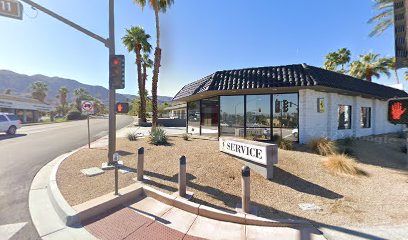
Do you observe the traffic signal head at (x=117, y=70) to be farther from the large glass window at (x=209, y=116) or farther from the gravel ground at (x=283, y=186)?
the large glass window at (x=209, y=116)

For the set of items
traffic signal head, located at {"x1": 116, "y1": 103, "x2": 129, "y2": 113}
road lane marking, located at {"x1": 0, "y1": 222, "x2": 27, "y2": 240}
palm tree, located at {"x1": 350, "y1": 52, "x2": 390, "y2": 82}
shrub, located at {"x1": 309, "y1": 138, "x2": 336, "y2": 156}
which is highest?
palm tree, located at {"x1": 350, "y1": 52, "x2": 390, "y2": 82}

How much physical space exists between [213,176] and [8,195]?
538 centimetres

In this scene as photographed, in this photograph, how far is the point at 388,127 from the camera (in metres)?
19.4

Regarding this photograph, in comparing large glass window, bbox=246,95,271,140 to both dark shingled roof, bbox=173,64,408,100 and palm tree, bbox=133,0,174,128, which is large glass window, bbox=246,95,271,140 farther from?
palm tree, bbox=133,0,174,128

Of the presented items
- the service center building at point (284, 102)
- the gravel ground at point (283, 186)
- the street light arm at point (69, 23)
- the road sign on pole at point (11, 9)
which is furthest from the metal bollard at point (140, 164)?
the service center building at point (284, 102)

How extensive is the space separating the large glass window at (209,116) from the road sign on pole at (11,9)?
32.5ft

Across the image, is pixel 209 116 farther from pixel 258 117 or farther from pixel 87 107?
pixel 87 107

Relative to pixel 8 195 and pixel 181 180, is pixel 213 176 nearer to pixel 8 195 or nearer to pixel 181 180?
pixel 181 180

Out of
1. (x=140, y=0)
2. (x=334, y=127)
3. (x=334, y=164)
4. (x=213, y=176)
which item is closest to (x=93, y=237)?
(x=213, y=176)

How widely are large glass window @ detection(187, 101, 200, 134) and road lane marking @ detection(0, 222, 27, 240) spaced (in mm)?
12672

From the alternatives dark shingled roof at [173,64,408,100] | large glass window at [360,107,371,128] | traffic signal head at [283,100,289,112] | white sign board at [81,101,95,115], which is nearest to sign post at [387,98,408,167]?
dark shingled roof at [173,64,408,100]

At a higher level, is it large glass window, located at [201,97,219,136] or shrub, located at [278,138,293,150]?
large glass window, located at [201,97,219,136]

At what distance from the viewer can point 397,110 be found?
289 cm

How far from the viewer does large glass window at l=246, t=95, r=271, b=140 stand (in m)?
11.8
